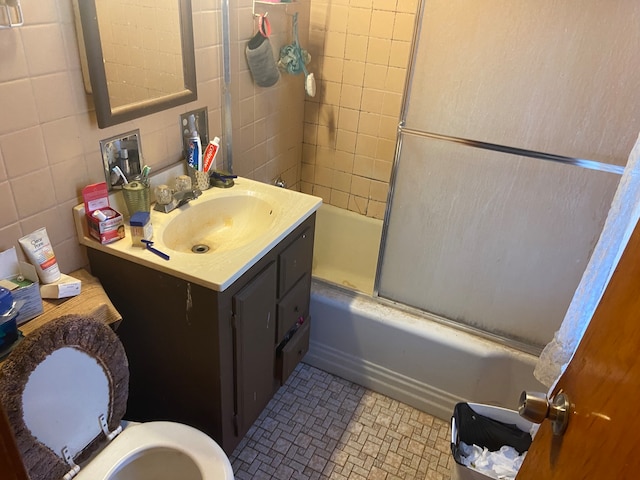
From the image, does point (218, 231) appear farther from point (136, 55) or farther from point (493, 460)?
point (493, 460)

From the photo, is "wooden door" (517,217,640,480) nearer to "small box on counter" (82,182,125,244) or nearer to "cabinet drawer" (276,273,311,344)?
"cabinet drawer" (276,273,311,344)

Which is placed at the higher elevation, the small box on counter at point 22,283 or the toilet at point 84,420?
the small box on counter at point 22,283

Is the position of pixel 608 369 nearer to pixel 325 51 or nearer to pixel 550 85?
pixel 550 85

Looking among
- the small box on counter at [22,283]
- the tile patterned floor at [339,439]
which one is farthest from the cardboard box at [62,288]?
the tile patterned floor at [339,439]

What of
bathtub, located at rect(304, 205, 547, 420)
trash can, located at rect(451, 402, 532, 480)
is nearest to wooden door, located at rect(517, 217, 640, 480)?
trash can, located at rect(451, 402, 532, 480)

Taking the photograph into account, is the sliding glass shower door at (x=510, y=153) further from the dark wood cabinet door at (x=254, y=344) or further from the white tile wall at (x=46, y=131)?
the white tile wall at (x=46, y=131)

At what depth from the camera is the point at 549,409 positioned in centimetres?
76

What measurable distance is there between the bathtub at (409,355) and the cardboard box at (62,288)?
0.97 metres

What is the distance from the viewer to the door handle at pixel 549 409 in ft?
2.41

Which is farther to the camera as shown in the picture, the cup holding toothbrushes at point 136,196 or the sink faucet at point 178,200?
the sink faucet at point 178,200

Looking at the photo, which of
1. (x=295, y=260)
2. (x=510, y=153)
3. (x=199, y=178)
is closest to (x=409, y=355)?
(x=295, y=260)

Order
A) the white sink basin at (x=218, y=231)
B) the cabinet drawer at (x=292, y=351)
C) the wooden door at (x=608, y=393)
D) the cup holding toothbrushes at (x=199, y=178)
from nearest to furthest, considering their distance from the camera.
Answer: the wooden door at (x=608, y=393)
the white sink basin at (x=218, y=231)
the cup holding toothbrushes at (x=199, y=178)
the cabinet drawer at (x=292, y=351)

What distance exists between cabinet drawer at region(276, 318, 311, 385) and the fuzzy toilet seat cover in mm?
600

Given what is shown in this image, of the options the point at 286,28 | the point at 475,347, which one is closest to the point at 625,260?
the point at 475,347
